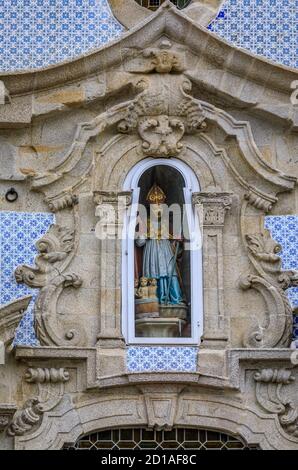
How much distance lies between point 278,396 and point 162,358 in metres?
1.06

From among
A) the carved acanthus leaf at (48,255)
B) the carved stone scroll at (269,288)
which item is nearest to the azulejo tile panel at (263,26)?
the carved stone scroll at (269,288)

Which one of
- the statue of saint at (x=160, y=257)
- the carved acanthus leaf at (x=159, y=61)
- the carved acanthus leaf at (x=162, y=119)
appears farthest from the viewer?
the carved acanthus leaf at (x=159, y=61)

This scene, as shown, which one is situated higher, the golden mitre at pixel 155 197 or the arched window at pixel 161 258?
the golden mitre at pixel 155 197

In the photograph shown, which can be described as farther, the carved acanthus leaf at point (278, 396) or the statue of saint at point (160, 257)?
the statue of saint at point (160, 257)

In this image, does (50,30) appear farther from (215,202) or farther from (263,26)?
(215,202)

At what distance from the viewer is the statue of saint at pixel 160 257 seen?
1831 cm

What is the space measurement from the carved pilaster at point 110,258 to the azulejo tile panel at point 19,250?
0.48 metres

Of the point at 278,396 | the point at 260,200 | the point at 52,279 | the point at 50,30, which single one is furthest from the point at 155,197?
the point at 278,396

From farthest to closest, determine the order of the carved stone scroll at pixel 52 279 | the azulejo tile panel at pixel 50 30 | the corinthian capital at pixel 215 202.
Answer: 1. the azulejo tile panel at pixel 50 30
2. the corinthian capital at pixel 215 202
3. the carved stone scroll at pixel 52 279

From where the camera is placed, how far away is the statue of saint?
18.3m

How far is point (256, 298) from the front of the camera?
1830cm

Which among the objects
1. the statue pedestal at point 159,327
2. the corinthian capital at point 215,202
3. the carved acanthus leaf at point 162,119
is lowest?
the statue pedestal at point 159,327

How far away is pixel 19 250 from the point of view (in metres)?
18.3

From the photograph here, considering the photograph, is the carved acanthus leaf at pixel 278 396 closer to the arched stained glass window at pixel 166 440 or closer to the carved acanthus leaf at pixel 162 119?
the arched stained glass window at pixel 166 440
